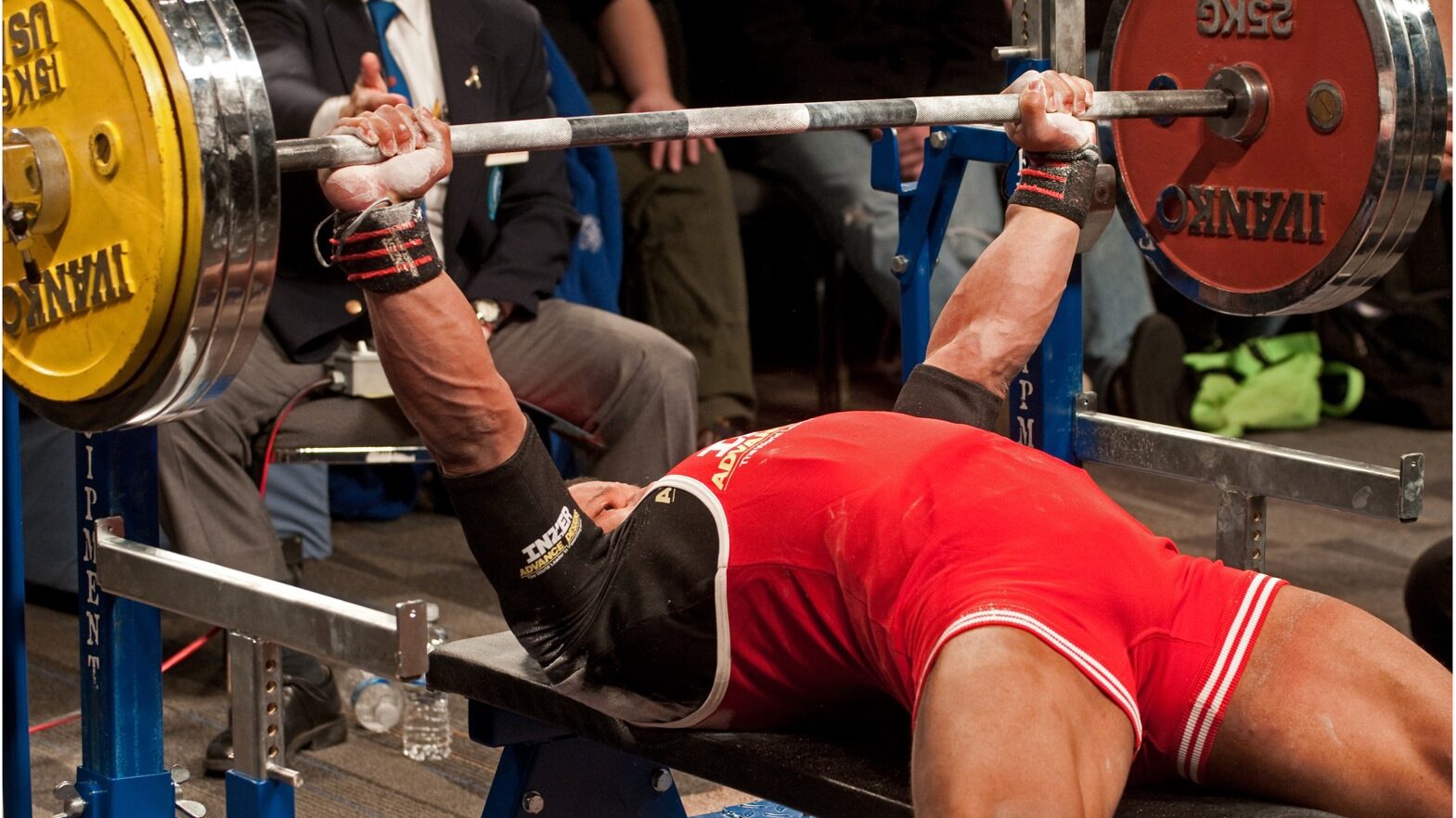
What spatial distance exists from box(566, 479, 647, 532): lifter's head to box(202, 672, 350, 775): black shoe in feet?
2.88

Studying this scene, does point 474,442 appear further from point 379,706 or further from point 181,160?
point 379,706

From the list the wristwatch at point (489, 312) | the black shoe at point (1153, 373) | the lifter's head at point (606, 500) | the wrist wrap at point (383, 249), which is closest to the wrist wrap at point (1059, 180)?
the lifter's head at point (606, 500)

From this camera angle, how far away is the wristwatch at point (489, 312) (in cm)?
302

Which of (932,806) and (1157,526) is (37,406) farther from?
(1157,526)

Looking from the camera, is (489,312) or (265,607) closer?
(265,607)

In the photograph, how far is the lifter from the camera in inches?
61.2

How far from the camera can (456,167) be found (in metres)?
2.99

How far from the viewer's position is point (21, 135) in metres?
1.62

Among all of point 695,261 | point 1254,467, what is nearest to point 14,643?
point 1254,467

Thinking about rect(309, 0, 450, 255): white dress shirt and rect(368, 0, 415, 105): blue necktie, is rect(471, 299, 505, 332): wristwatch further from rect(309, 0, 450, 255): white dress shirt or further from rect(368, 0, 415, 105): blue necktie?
rect(368, 0, 415, 105): blue necktie

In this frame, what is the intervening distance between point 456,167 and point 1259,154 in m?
1.33

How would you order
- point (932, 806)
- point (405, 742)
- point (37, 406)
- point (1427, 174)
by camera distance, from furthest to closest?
1. point (405, 742)
2. point (1427, 174)
3. point (37, 406)
4. point (932, 806)

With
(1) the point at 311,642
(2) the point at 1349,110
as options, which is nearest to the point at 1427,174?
(2) the point at 1349,110

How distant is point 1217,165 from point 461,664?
1.23 metres
